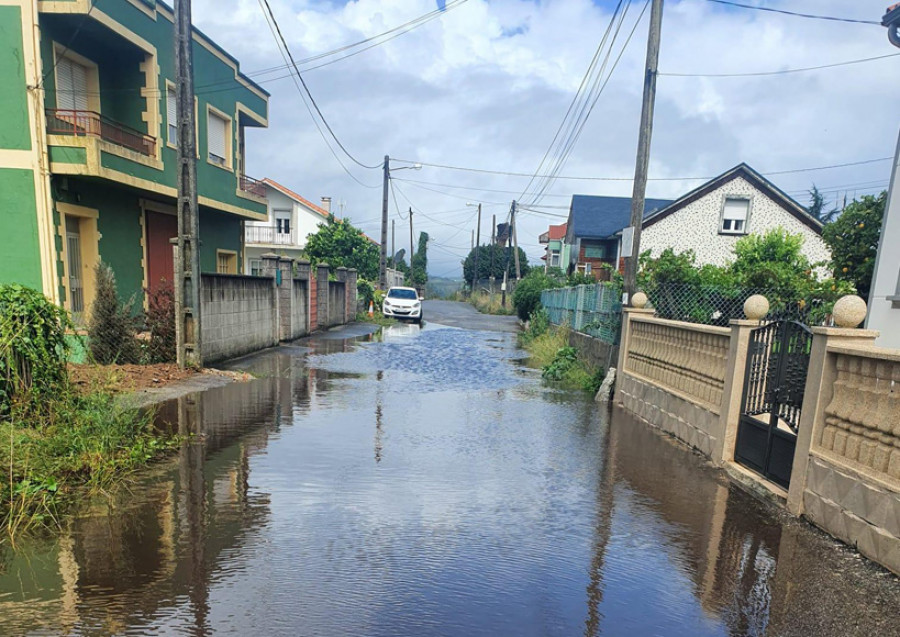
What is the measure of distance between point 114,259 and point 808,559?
46.3 ft

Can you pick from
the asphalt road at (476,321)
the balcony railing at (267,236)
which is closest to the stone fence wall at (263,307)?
the asphalt road at (476,321)

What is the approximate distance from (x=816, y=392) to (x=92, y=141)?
12350 millimetres

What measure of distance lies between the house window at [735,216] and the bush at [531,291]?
8.26 meters

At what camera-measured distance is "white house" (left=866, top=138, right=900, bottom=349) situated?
334 inches

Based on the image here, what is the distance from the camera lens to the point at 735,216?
24141mm

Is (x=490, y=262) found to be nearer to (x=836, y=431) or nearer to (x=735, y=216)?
(x=735, y=216)

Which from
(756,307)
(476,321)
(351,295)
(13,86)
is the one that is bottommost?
(476,321)

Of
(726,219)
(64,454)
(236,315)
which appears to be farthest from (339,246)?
(64,454)

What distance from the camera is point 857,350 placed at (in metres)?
3.98

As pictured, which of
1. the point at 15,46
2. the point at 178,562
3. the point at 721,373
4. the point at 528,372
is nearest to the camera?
the point at 178,562

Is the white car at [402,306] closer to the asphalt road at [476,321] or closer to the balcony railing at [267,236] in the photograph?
the asphalt road at [476,321]

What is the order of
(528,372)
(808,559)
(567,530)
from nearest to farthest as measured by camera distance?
1. (808,559)
2. (567,530)
3. (528,372)

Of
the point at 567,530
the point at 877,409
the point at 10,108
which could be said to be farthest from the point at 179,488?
the point at 10,108

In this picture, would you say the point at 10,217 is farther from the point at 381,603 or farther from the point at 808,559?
the point at 808,559
